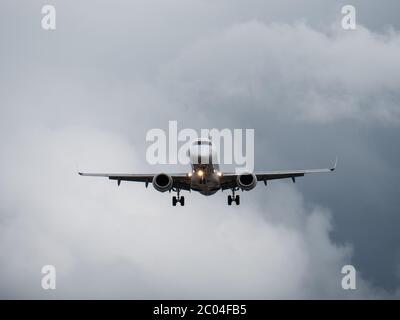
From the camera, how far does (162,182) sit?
7156 cm

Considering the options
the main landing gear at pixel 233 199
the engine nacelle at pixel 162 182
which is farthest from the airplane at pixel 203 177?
the main landing gear at pixel 233 199

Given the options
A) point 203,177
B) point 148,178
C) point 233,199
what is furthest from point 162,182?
point 233,199

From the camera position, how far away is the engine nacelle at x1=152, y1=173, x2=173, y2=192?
71.4m

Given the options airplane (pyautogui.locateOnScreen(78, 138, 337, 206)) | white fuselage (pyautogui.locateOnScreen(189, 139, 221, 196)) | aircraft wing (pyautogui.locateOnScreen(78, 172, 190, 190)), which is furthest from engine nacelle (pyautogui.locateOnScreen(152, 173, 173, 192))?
aircraft wing (pyautogui.locateOnScreen(78, 172, 190, 190))

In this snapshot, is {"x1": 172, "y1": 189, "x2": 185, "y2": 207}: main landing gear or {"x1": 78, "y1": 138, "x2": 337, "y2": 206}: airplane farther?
{"x1": 172, "y1": 189, "x2": 185, "y2": 207}: main landing gear

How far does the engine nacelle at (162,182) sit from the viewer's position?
71.4m

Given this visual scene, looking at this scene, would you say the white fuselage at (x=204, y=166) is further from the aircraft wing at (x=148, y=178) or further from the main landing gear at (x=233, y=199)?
the main landing gear at (x=233, y=199)

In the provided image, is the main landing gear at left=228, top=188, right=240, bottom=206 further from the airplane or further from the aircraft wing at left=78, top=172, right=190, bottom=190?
the aircraft wing at left=78, top=172, right=190, bottom=190

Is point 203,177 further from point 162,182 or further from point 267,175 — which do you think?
point 267,175

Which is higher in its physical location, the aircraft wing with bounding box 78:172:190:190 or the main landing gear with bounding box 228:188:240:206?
the aircraft wing with bounding box 78:172:190:190
